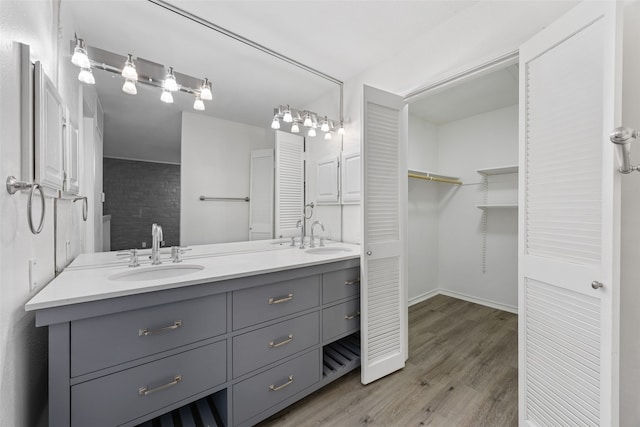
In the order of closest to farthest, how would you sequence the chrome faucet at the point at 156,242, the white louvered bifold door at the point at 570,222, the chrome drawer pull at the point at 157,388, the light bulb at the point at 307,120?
the white louvered bifold door at the point at 570,222 → the chrome drawer pull at the point at 157,388 → the chrome faucet at the point at 156,242 → the light bulb at the point at 307,120

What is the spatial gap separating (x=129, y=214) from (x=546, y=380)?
8.03 feet

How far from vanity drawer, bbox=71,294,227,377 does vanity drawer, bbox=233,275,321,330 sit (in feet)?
Result: 0.29

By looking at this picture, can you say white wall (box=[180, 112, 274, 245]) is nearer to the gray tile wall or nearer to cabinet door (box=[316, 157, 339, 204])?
the gray tile wall

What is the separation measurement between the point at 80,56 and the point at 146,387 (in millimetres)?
1706

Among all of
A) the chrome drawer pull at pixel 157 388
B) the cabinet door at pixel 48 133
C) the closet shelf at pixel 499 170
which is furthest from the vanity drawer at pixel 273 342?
the closet shelf at pixel 499 170

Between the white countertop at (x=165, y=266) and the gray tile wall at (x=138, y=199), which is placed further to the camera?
the gray tile wall at (x=138, y=199)

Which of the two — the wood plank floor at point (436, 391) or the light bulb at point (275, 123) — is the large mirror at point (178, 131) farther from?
the wood plank floor at point (436, 391)

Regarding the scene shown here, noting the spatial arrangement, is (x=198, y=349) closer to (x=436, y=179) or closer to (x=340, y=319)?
(x=340, y=319)

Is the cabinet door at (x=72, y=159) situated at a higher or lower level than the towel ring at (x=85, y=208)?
higher

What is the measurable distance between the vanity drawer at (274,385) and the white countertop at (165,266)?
59 cm

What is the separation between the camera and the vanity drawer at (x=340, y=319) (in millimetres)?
1692

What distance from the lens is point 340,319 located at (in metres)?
1.79

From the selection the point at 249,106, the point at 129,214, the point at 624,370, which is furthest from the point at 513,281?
the point at 129,214

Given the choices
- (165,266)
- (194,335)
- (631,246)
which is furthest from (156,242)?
(631,246)
